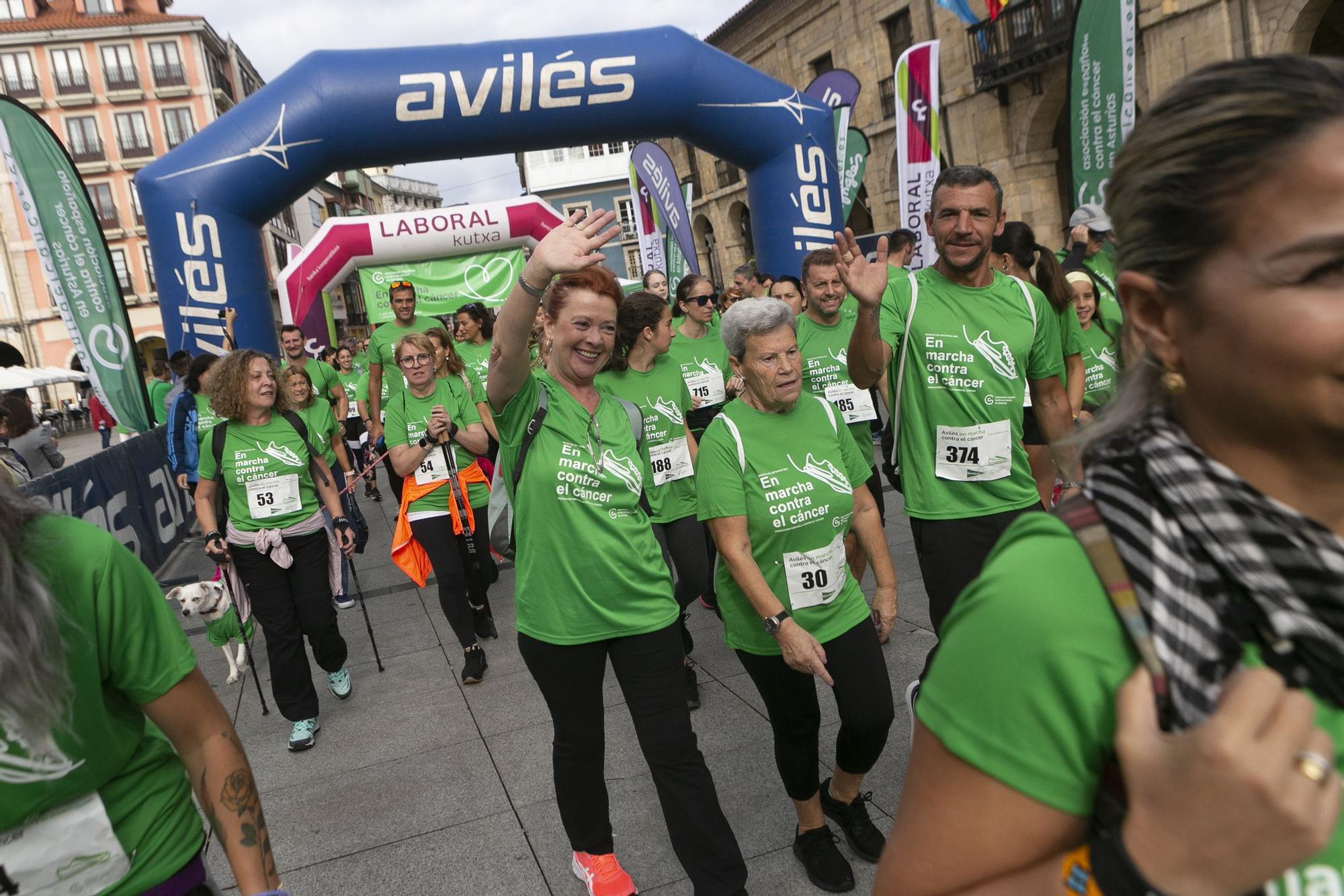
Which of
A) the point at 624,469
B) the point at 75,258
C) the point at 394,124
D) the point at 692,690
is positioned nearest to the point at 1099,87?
the point at 394,124

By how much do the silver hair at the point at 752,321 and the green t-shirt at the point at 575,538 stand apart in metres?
0.55

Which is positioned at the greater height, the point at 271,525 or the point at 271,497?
the point at 271,497

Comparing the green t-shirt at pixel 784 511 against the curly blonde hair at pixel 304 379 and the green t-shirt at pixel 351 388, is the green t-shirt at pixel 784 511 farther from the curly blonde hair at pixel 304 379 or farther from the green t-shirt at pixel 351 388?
the green t-shirt at pixel 351 388

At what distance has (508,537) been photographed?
347 cm

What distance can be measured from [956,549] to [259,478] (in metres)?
3.50

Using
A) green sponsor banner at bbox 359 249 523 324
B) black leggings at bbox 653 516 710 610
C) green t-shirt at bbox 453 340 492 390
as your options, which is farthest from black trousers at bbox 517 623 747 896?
green sponsor banner at bbox 359 249 523 324

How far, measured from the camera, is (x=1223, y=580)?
865 millimetres

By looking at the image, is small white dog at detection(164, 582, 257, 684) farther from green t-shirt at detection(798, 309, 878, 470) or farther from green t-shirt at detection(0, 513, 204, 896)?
green t-shirt at detection(0, 513, 204, 896)

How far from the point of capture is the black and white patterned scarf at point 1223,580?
0.83 metres

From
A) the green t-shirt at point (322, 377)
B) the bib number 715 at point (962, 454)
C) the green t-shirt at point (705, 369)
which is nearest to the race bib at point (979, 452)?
the bib number 715 at point (962, 454)

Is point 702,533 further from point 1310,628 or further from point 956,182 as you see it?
point 1310,628

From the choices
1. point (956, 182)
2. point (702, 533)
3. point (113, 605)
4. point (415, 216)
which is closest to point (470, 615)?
point (702, 533)

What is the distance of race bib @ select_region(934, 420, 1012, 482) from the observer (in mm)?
3477

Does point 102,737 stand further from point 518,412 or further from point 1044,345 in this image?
point 1044,345
